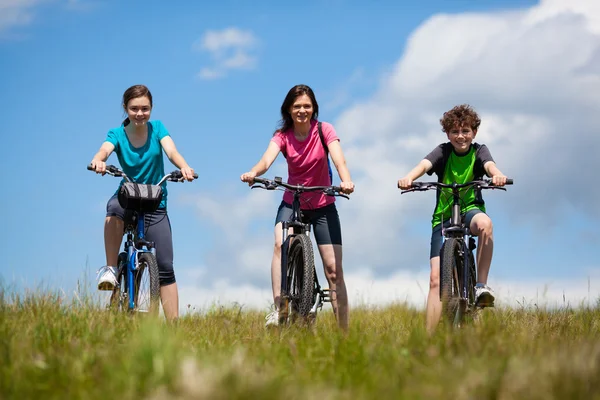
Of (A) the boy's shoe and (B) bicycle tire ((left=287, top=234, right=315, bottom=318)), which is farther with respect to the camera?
(A) the boy's shoe

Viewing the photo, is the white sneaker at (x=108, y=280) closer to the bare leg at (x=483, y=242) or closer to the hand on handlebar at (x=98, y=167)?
the hand on handlebar at (x=98, y=167)

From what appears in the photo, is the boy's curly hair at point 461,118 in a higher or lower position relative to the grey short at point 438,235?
higher

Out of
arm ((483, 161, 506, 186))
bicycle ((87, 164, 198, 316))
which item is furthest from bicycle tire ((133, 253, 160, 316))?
arm ((483, 161, 506, 186))

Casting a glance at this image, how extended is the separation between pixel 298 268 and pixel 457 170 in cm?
213

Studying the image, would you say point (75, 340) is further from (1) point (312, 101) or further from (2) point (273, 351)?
(1) point (312, 101)

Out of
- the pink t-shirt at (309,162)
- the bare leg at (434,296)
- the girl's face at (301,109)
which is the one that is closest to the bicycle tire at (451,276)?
the bare leg at (434,296)

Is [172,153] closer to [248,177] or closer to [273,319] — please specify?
[248,177]

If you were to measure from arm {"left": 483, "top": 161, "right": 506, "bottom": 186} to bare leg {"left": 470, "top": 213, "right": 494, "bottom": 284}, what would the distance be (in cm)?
46

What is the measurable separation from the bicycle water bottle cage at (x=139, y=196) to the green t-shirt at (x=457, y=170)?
304cm

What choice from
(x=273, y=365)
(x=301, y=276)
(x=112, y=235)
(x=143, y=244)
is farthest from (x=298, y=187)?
(x=273, y=365)

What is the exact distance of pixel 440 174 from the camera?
27.9 ft

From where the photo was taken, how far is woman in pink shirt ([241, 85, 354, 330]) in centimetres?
827

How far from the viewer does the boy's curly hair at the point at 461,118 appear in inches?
330

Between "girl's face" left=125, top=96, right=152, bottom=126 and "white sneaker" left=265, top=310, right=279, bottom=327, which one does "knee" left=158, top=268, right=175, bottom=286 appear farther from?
"girl's face" left=125, top=96, right=152, bottom=126
